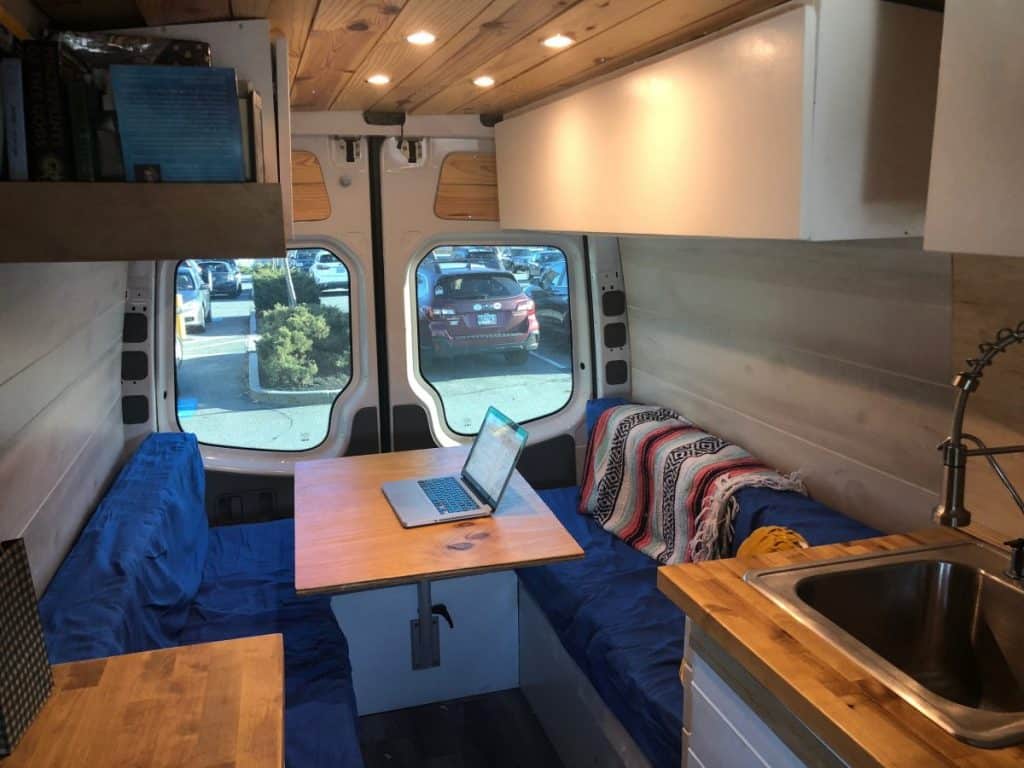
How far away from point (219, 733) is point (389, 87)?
6.46ft

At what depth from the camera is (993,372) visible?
1686 millimetres

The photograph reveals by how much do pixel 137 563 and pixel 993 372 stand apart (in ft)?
6.52

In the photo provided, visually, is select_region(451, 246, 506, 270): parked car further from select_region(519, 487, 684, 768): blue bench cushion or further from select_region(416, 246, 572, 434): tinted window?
select_region(519, 487, 684, 768): blue bench cushion

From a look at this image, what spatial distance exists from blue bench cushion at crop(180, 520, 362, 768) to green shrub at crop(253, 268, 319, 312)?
2.78 ft

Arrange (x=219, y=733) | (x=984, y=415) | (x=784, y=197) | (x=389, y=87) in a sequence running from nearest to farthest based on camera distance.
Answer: (x=219, y=733) → (x=784, y=197) → (x=984, y=415) → (x=389, y=87)

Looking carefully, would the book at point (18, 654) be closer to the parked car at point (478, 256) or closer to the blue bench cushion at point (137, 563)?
the blue bench cushion at point (137, 563)

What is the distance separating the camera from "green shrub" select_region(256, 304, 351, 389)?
323 cm

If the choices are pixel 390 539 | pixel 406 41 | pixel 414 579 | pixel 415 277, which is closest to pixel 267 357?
pixel 415 277

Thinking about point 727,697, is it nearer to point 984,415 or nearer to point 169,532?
point 984,415

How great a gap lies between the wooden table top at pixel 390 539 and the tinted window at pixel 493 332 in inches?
28.5

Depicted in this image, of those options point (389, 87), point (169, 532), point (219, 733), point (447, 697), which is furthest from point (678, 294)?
point (219, 733)

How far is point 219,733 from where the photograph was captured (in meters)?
1.19

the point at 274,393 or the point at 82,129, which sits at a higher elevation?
the point at 82,129

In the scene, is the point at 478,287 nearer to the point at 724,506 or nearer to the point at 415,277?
the point at 415,277
